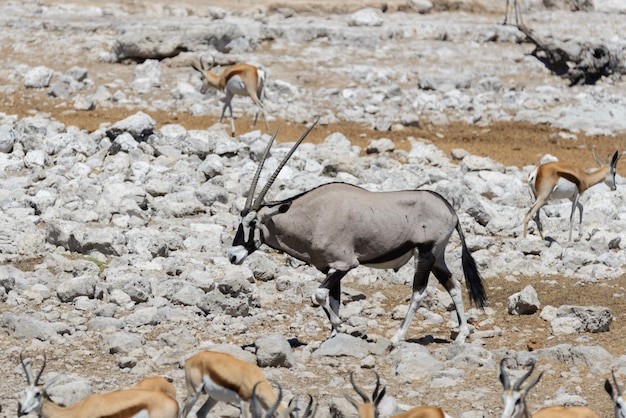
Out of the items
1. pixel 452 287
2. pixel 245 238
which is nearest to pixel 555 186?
pixel 452 287

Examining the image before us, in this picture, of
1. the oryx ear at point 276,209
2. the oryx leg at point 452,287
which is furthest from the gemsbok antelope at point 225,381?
the oryx leg at point 452,287

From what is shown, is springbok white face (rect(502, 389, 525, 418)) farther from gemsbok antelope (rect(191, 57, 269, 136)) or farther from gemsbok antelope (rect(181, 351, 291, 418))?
gemsbok antelope (rect(191, 57, 269, 136))

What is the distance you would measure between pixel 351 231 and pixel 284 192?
5.22 m

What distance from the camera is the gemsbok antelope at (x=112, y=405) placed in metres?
7.27

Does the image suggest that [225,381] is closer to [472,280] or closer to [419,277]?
[419,277]

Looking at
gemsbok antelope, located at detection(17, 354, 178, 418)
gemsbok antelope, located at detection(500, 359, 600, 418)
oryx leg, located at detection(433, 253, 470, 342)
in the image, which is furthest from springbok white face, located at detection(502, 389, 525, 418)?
oryx leg, located at detection(433, 253, 470, 342)

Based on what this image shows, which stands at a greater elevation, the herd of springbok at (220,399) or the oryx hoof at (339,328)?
the herd of springbok at (220,399)

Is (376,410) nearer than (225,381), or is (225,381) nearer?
(376,410)

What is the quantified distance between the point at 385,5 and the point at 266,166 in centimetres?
2322

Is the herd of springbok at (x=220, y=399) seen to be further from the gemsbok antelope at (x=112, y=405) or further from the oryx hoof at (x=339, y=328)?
the oryx hoof at (x=339, y=328)

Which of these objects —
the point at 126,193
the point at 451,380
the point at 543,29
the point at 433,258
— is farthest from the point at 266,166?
the point at 543,29

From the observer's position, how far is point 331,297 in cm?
1087

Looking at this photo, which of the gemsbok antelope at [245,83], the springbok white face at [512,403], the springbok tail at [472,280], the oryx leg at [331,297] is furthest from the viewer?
the gemsbok antelope at [245,83]

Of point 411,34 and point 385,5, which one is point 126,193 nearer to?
point 411,34
